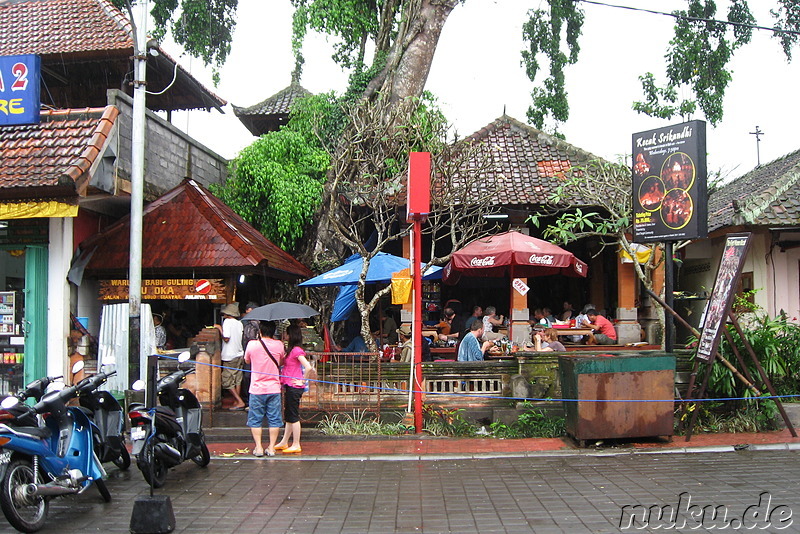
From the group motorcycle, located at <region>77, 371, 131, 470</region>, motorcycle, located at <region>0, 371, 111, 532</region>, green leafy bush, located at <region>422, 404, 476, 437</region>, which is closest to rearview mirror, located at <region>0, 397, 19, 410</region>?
motorcycle, located at <region>0, 371, 111, 532</region>

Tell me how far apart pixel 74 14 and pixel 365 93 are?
6.99 m

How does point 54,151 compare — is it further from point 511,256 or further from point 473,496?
point 473,496

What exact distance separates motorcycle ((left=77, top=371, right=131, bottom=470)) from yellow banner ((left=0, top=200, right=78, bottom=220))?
4078 mm

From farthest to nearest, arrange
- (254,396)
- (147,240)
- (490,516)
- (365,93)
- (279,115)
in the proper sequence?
(279,115)
(365,93)
(147,240)
(254,396)
(490,516)

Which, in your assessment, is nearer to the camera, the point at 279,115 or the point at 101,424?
the point at 101,424

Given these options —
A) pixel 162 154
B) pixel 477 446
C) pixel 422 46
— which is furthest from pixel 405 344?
pixel 422 46

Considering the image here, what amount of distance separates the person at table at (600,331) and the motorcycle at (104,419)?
9.30 m

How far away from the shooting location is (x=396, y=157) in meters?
14.1

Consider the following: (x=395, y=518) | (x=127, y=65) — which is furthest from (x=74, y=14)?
(x=395, y=518)

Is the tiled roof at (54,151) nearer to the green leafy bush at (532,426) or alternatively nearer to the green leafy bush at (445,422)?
the green leafy bush at (445,422)

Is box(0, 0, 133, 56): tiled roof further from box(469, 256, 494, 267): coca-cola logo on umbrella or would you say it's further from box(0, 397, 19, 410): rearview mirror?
box(0, 397, 19, 410): rearview mirror

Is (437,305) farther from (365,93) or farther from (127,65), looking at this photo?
(127,65)

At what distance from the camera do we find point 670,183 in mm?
9820

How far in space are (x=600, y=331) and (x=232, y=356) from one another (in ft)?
25.0
